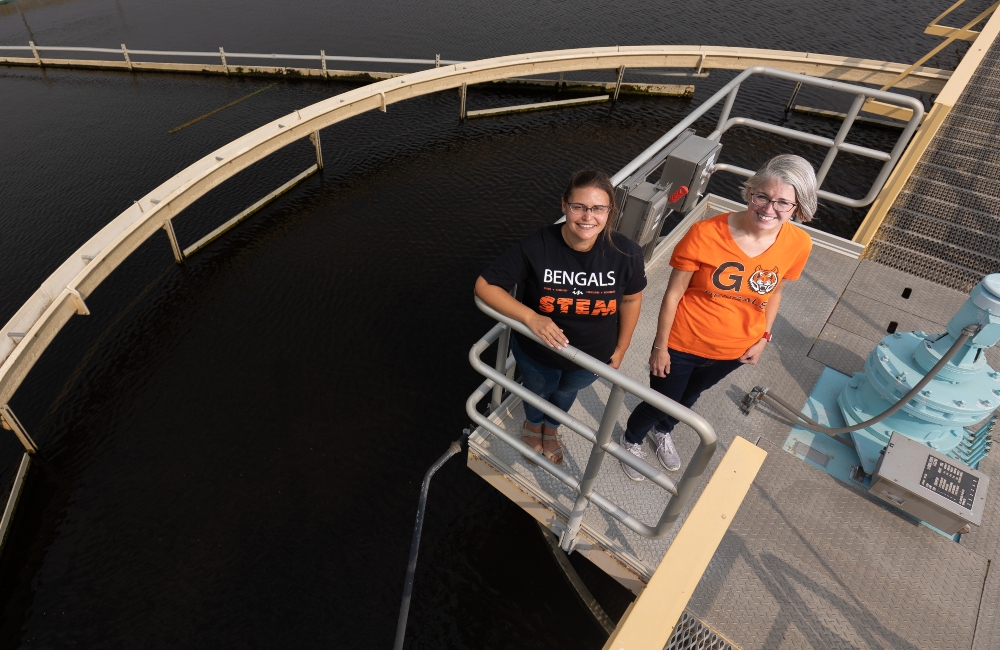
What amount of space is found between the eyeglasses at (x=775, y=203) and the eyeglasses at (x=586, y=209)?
86 centimetres

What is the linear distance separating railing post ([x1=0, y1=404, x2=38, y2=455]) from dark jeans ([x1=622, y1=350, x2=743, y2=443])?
749 cm

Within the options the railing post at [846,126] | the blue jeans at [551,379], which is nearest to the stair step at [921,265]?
the railing post at [846,126]

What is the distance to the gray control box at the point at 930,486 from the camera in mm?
3768

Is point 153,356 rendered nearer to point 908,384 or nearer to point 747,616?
point 747,616

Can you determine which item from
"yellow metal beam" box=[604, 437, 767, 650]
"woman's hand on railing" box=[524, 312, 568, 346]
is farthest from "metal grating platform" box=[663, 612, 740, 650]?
"woman's hand on railing" box=[524, 312, 568, 346]

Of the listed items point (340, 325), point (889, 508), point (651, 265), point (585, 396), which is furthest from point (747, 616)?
point (340, 325)

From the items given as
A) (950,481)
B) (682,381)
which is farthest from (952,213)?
(682,381)

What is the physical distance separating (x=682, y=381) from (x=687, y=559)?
1600 millimetres

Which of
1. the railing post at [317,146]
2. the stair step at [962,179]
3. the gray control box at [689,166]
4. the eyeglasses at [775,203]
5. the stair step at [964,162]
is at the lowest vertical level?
the railing post at [317,146]

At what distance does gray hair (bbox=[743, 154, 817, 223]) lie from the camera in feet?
8.98

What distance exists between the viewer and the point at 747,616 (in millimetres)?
3523

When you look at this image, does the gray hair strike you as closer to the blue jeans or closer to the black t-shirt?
the black t-shirt

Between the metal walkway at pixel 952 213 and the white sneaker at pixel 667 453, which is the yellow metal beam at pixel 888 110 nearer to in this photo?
the metal walkway at pixel 952 213

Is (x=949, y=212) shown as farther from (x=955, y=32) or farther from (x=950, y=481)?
(x=955, y=32)
